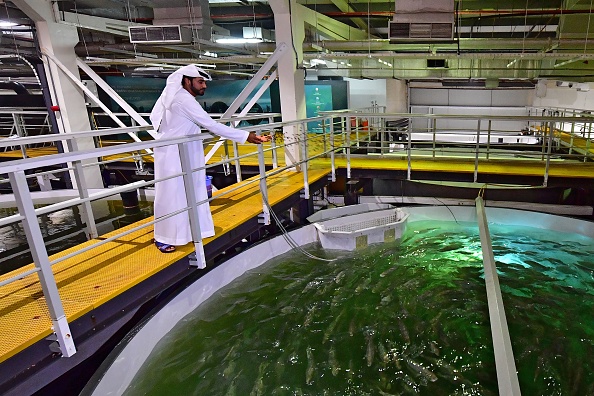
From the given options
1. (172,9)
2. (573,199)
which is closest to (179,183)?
(172,9)

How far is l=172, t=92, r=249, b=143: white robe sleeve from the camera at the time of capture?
3.00 meters

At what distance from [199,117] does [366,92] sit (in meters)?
13.5

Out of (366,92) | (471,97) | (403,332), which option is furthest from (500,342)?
(366,92)

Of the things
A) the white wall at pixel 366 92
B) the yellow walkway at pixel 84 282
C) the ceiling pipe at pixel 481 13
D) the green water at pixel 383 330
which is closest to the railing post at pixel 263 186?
the yellow walkway at pixel 84 282

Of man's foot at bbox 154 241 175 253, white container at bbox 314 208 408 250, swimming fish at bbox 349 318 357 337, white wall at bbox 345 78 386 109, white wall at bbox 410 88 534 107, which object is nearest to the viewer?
swimming fish at bbox 349 318 357 337

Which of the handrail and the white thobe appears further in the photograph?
the white thobe

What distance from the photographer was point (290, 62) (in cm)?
572

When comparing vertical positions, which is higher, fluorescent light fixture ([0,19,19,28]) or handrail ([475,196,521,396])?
fluorescent light fixture ([0,19,19,28])

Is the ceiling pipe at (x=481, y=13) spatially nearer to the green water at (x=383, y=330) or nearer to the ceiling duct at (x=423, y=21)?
the ceiling duct at (x=423, y=21)

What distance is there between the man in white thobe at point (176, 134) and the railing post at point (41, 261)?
1090 mm

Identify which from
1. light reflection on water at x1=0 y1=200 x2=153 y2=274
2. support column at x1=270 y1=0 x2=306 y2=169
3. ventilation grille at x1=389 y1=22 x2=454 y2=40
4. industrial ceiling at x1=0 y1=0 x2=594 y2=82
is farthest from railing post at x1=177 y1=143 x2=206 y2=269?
ventilation grille at x1=389 y1=22 x2=454 y2=40

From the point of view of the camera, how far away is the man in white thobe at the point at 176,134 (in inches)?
118

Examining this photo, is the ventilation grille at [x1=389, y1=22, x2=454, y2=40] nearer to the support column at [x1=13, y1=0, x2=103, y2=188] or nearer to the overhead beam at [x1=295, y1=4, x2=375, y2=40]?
the overhead beam at [x1=295, y1=4, x2=375, y2=40]

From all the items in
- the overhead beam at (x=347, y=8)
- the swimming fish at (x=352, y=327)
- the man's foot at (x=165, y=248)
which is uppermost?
the overhead beam at (x=347, y=8)
